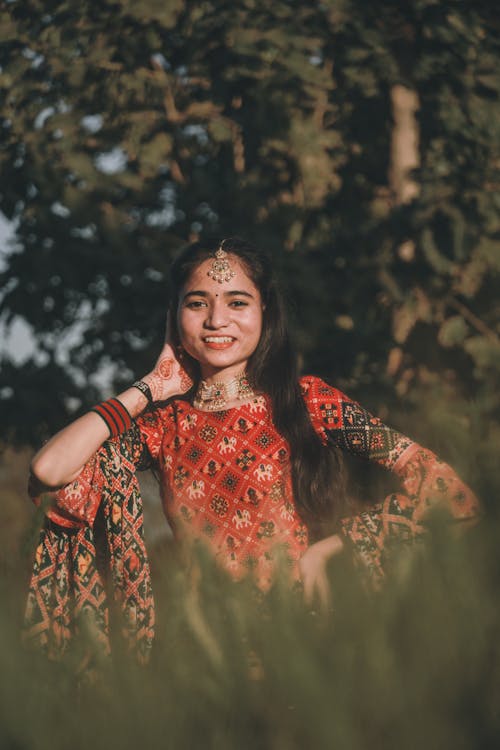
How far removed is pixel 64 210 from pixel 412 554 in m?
3.67

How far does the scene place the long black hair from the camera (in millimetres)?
2467

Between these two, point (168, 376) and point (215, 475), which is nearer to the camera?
point (215, 475)

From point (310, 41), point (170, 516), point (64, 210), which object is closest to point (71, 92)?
point (64, 210)

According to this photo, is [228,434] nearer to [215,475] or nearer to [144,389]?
[215,475]

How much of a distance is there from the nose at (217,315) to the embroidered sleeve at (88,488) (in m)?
0.45

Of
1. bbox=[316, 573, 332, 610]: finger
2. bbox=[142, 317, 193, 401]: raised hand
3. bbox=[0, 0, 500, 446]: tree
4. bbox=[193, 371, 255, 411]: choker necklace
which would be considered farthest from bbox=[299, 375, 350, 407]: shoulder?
bbox=[316, 573, 332, 610]: finger

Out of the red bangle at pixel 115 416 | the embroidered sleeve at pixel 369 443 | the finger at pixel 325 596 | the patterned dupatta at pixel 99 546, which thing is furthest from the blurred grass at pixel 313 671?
the red bangle at pixel 115 416

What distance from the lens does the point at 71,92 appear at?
3637 millimetres

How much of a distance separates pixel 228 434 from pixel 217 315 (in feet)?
1.19

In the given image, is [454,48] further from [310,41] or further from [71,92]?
[71,92]

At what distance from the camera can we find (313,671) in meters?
0.55

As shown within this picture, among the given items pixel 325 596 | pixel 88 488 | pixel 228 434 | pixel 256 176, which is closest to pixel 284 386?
pixel 228 434

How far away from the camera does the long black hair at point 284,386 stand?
2.47 m

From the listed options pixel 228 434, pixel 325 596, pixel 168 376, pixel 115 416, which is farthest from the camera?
pixel 168 376
